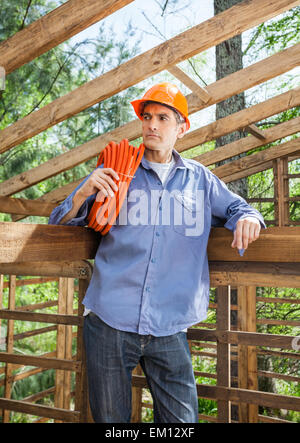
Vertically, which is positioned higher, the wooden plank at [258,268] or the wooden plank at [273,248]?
the wooden plank at [273,248]

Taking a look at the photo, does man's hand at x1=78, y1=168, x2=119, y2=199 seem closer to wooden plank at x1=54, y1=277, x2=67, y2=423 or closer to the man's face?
the man's face

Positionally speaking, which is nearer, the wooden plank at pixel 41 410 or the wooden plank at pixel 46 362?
the wooden plank at pixel 41 410

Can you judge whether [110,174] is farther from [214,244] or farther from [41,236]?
[214,244]

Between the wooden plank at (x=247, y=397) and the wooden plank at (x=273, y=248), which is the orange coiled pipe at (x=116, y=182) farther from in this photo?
the wooden plank at (x=247, y=397)

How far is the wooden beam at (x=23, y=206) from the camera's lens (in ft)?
17.5

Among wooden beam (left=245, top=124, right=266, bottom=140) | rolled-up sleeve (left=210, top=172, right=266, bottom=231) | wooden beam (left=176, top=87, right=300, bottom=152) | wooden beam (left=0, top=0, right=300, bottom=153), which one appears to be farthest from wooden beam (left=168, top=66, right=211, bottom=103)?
rolled-up sleeve (left=210, top=172, right=266, bottom=231)

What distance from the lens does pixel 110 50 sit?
29.4 ft

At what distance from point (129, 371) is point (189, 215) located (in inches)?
25.1

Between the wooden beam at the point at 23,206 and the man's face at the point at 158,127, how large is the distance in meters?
3.82

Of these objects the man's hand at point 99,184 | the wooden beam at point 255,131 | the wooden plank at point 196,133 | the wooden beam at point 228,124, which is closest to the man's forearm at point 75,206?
the man's hand at point 99,184

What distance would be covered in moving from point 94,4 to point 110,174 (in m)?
1.53

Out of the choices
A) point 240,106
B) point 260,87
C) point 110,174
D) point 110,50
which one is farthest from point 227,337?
point 260,87

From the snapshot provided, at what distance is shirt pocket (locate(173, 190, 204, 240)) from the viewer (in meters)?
1.69
